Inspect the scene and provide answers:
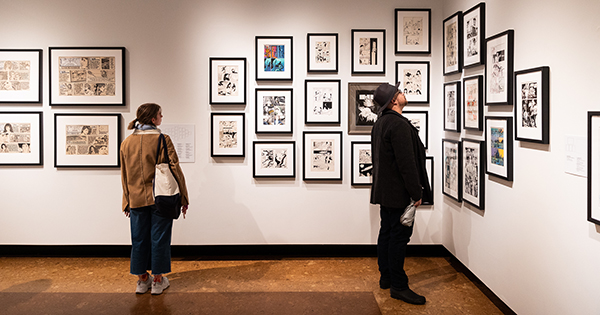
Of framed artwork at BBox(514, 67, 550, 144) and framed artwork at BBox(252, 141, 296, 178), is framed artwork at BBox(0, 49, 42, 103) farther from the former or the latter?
framed artwork at BBox(514, 67, 550, 144)

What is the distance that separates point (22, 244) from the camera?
4293mm

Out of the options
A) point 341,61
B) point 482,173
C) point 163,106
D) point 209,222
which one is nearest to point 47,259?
point 209,222

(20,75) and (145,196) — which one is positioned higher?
(20,75)

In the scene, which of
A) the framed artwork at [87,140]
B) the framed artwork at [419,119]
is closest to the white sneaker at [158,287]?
the framed artwork at [87,140]

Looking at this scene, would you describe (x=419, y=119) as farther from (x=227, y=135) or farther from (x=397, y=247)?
(x=227, y=135)

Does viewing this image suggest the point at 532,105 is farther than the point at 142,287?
No

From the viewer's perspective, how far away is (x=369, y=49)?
4207 millimetres

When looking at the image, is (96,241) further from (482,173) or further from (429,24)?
(429,24)

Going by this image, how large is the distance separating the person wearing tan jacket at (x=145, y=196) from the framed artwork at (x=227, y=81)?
96cm

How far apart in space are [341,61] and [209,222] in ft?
7.07

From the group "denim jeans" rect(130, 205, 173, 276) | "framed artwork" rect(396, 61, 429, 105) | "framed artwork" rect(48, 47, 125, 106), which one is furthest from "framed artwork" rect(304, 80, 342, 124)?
"framed artwork" rect(48, 47, 125, 106)

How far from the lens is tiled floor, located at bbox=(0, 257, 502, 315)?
3127 mm

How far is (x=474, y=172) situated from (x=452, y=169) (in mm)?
A: 483

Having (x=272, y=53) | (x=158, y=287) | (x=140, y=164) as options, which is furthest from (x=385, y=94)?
(x=158, y=287)
